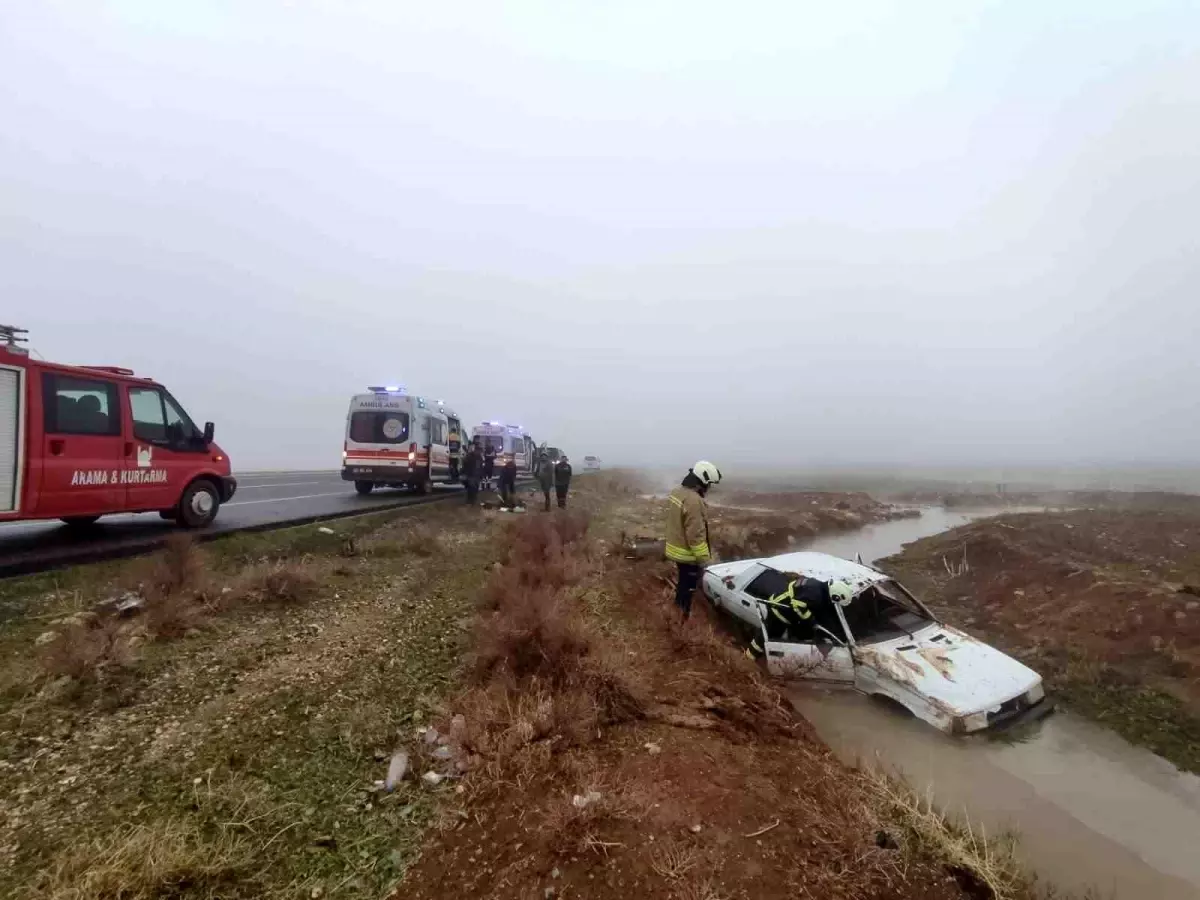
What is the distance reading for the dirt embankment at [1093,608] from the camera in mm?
6758

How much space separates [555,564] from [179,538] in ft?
16.3

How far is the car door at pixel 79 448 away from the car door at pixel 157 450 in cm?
20

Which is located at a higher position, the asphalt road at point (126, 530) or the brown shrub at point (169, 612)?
the asphalt road at point (126, 530)

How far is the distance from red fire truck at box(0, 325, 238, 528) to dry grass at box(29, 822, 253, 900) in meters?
5.50

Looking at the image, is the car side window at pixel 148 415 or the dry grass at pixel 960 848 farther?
the car side window at pixel 148 415

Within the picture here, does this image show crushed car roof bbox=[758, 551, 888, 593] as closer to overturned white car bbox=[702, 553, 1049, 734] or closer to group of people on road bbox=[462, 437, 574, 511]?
overturned white car bbox=[702, 553, 1049, 734]

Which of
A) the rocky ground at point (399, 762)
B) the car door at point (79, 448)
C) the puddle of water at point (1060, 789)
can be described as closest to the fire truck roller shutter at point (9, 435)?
the car door at point (79, 448)

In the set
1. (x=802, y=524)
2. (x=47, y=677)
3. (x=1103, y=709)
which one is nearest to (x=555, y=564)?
(x=47, y=677)

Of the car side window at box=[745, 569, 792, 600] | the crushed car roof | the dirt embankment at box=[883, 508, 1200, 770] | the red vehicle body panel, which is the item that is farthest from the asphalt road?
the dirt embankment at box=[883, 508, 1200, 770]

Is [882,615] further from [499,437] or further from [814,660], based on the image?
[499,437]

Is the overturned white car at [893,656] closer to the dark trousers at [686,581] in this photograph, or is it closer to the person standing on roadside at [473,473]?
the dark trousers at [686,581]

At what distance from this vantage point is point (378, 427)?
1552 cm

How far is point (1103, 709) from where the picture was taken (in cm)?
669

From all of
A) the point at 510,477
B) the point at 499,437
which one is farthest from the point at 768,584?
the point at 499,437
